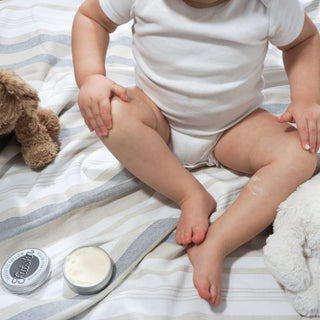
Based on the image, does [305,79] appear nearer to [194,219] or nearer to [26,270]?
[194,219]

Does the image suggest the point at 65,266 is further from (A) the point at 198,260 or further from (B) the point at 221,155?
(B) the point at 221,155

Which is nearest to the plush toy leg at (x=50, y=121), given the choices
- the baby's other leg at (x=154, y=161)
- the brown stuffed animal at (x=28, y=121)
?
the brown stuffed animal at (x=28, y=121)

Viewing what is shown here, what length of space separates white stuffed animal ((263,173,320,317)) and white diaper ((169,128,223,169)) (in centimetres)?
20

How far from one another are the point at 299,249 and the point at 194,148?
29 centimetres

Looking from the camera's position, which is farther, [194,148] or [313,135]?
[194,148]

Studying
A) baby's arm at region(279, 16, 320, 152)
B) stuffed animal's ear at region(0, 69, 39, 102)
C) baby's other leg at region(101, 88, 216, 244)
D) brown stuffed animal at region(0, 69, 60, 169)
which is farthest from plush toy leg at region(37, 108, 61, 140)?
baby's arm at region(279, 16, 320, 152)

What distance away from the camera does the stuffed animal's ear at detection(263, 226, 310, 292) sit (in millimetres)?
574

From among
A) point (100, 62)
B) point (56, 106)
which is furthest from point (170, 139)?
point (56, 106)

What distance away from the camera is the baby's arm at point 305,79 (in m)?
0.67

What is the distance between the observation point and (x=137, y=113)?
0.68 meters

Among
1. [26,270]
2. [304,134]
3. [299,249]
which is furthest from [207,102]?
[26,270]

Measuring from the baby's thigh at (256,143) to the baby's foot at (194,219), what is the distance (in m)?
0.10

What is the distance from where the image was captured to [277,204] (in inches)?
25.6

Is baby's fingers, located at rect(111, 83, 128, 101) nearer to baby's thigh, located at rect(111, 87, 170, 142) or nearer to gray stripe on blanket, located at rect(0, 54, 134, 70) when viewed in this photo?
baby's thigh, located at rect(111, 87, 170, 142)
